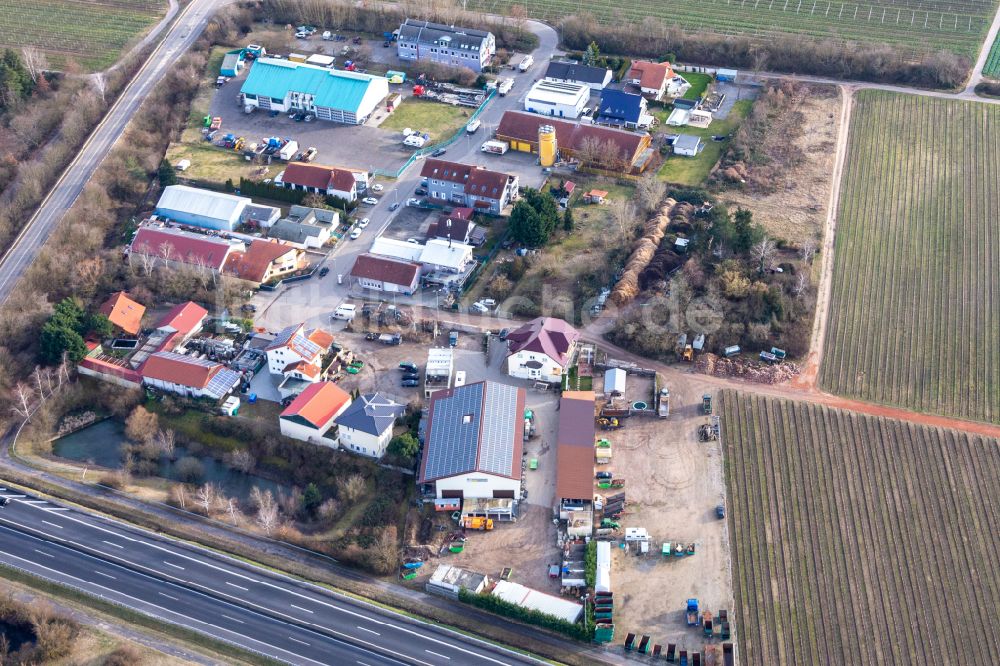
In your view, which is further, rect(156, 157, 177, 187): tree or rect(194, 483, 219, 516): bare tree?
rect(156, 157, 177, 187): tree

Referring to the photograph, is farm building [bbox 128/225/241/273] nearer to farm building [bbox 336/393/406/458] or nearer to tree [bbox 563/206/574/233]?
farm building [bbox 336/393/406/458]

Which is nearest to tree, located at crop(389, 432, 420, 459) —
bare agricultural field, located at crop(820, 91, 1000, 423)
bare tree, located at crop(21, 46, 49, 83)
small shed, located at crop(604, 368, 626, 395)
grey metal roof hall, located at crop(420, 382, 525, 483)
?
grey metal roof hall, located at crop(420, 382, 525, 483)

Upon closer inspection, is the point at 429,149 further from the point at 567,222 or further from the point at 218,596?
the point at 218,596

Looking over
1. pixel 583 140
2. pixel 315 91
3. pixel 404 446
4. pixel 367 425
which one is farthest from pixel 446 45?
pixel 404 446

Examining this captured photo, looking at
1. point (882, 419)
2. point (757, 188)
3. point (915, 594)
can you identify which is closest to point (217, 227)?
point (757, 188)

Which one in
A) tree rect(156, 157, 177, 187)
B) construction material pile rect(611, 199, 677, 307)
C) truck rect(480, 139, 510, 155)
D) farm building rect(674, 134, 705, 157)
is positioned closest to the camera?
construction material pile rect(611, 199, 677, 307)

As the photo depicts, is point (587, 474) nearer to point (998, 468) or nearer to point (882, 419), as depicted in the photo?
point (882, 419)
